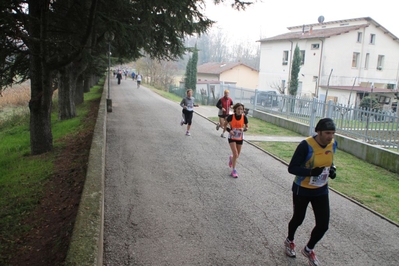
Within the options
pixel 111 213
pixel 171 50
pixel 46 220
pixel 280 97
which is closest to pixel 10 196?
pixel 46 220

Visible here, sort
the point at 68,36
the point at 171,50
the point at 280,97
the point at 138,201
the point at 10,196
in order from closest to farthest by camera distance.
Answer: the point at 138,201 → the point at 10,196 → the point at 68,36 → the point at 171,50 → the point at 280,97

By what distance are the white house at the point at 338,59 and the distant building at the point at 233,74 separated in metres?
9.64

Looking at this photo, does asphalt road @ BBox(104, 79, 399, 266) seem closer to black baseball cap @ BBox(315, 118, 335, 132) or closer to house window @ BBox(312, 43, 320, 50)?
black baseball cap @ BBox(315, 118, 335, 132)

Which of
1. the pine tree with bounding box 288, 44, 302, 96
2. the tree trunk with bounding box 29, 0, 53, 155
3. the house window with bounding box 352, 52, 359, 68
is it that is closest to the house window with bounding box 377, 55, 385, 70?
the house window with bounding box 352, 52, 359, 68

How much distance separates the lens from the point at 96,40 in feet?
37.5

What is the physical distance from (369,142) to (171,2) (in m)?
7.34

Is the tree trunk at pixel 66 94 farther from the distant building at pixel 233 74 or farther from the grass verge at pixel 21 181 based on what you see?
the distant building at pixel 233 74

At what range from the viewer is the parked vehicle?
18297mm

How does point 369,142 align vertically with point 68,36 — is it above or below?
below

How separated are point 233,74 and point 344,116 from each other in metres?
42.5

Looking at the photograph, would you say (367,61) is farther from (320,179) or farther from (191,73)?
(320,179)

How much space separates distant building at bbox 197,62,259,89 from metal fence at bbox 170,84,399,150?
3356cm

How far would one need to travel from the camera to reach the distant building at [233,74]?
5306 centimetres

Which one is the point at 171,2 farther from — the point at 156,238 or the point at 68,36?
the point at 156,238
